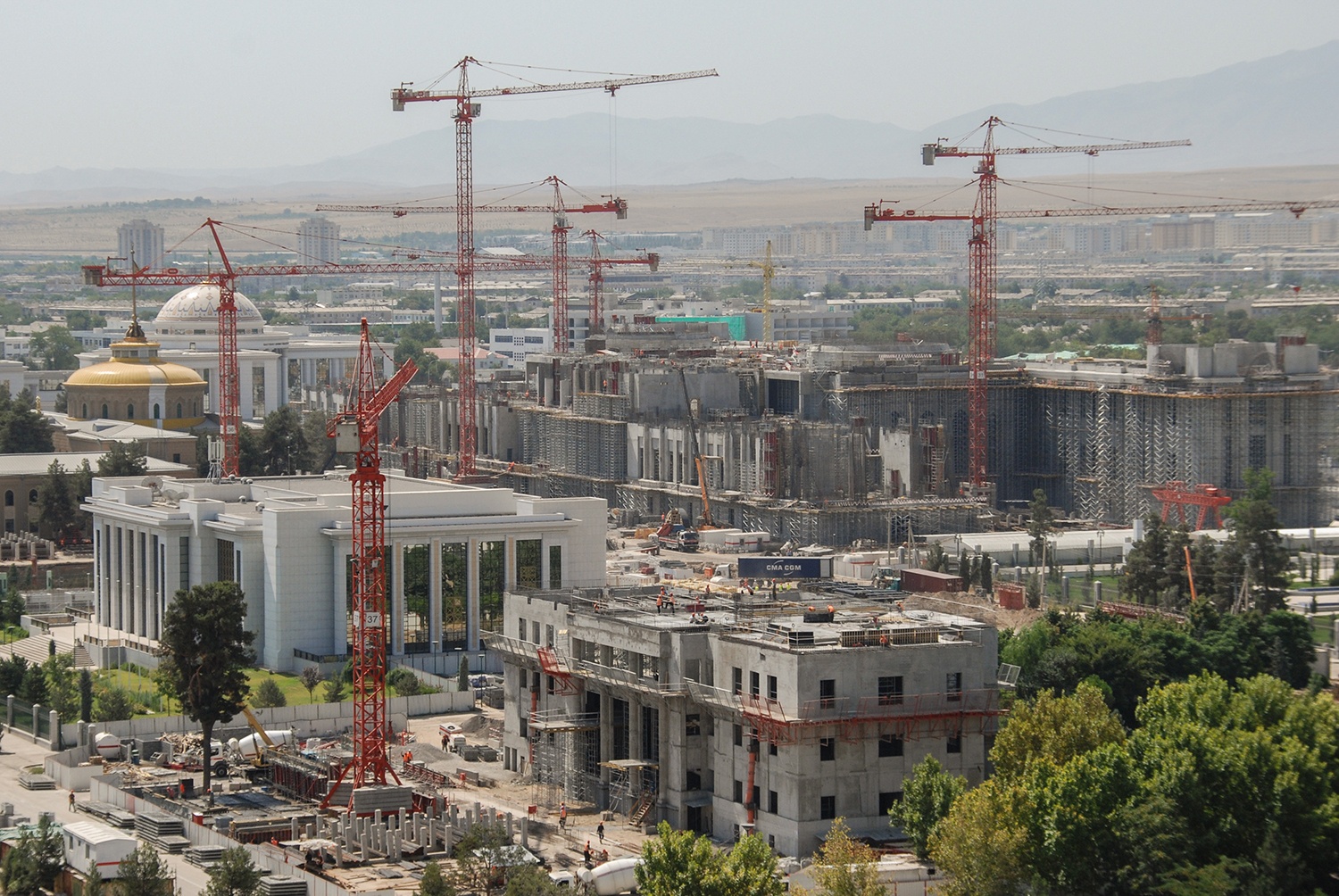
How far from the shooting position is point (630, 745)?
57.4 metres

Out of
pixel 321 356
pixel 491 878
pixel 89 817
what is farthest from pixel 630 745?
pixel 321 356

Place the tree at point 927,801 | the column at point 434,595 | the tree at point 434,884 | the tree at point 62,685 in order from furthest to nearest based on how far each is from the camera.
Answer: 1. the column at point 434,595
2. the tree at point 62,685
3. the tree at point 927,801
4. the tree at point 434,884

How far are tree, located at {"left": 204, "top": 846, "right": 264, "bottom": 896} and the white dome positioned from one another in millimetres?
117981

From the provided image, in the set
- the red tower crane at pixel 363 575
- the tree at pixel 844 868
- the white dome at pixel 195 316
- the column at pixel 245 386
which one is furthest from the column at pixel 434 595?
the white dome at pixel 195 316

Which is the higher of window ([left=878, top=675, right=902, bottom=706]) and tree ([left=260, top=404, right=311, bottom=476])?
tree ([left=260, top=404, right=311, bottom=476])

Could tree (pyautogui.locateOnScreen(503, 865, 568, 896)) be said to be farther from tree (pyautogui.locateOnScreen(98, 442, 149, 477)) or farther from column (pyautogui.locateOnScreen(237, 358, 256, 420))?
column (pyautogui.locateOnScreen(237, 358, 256, 420))

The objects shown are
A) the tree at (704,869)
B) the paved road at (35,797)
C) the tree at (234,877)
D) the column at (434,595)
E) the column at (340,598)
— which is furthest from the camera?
the column at (434,595)

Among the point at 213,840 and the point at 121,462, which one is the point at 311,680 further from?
the point at 121,462

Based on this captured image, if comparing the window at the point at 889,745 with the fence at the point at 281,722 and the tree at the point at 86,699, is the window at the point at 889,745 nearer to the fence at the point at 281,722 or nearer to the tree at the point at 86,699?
the fence at the point at 281,722

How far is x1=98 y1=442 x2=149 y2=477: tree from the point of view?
10744cm

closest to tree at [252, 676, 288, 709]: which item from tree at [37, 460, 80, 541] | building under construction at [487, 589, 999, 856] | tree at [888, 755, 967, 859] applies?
building under construction at [487, 589, 999, 856]

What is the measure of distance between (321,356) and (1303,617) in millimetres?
118180

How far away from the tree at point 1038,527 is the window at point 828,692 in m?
44.6

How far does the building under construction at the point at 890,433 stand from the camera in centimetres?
11094
